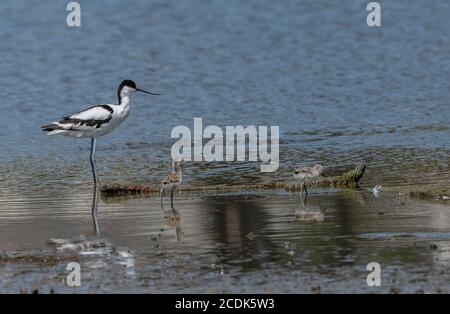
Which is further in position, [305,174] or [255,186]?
[255,186]

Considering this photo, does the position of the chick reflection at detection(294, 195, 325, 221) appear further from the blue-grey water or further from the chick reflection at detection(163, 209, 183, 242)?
the chick reflection at detection(163, 209, 183, 242)

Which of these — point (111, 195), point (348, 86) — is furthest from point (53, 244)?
point (348, 86)

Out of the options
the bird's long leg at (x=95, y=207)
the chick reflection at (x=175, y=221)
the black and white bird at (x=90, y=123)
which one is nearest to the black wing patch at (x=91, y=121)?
the black and white bird at (x=90, y=123)

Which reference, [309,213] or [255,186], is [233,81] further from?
[309,213]

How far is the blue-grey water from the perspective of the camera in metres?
18.8

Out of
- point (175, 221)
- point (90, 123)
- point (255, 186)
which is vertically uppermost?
point (90, 123)

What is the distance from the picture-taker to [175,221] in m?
14.9

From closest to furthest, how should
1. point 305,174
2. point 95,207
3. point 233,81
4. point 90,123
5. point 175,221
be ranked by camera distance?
point 175,221 → point 95,207 → point 305,174 → point 90,123 → point 233,81

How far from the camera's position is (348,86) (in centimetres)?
3094

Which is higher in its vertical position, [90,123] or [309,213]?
[90,123]

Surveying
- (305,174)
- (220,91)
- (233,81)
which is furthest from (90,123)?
(233,81)

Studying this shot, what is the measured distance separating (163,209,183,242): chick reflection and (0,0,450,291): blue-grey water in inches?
9.2

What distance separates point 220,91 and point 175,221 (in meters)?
16.2
